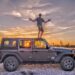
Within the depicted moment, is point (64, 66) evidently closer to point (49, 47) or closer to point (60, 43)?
point (49, 47)

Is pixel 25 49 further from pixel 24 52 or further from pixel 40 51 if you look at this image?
pixel 40 51

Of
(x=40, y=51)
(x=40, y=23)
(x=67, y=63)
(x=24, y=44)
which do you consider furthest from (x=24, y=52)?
(x=40, y=23)

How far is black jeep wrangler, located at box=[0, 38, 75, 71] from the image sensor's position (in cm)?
1096

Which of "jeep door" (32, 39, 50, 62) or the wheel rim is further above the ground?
"jeep door" (32, 39, 50, 62)

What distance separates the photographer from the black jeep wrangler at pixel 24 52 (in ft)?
36.0

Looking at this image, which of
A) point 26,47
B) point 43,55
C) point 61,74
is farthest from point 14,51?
point 61,74

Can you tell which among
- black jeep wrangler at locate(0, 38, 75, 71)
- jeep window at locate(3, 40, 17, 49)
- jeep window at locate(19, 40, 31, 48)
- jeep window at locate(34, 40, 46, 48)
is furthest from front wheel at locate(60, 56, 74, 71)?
jeep window at locate(3, 40, 17, 49)

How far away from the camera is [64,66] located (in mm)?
11172

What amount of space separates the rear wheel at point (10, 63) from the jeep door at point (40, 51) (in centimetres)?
79

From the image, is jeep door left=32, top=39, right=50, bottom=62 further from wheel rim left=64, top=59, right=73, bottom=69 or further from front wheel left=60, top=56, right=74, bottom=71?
wheel rim left=64, top=59, right=73, bottom=69

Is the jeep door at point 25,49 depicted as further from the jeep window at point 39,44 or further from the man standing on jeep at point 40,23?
the man standing on jeep at point 40,23

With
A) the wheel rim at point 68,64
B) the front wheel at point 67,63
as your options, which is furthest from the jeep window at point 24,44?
the wheel rim at point 68,64

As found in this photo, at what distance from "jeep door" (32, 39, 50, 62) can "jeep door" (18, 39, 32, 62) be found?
0.18 m

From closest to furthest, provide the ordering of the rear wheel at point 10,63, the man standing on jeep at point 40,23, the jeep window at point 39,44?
the rear wheel at point 10,63 → the jeep window at point 39,44 → the man standing on jeep at point 40,23
